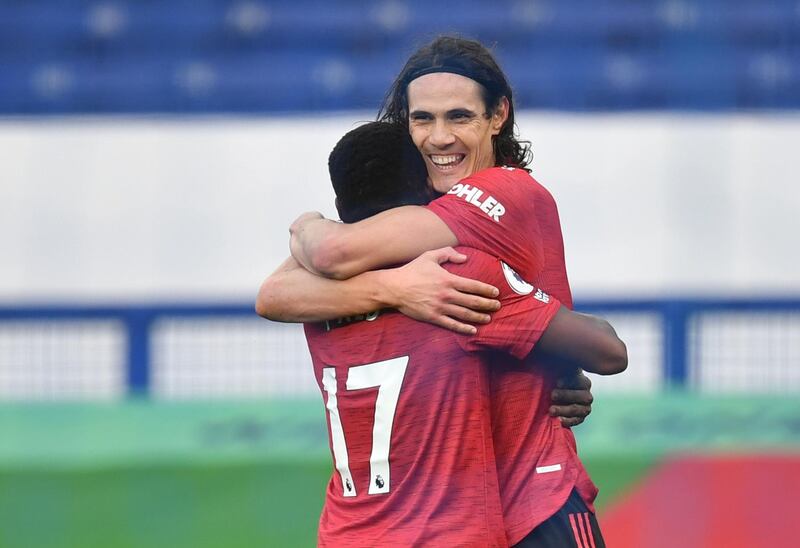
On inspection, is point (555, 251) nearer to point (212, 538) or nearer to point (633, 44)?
point (212, 538)

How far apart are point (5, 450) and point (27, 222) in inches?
86.1

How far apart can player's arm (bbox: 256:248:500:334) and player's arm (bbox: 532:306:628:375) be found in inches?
4.7

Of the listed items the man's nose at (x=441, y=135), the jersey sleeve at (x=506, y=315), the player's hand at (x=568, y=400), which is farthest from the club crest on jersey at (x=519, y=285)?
the man's nose at (x=441, y=135)

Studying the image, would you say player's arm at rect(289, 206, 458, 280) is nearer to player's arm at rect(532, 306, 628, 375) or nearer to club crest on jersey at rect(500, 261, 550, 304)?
club crest on jersey at rect(500, 261, 550, 304)

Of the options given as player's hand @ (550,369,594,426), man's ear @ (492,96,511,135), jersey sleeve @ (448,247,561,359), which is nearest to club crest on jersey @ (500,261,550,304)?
jersey sleeve @ (448,247,561,359)

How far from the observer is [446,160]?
2.38m

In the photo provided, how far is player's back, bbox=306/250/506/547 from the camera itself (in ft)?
6.47

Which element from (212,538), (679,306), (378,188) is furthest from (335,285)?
(679,306)

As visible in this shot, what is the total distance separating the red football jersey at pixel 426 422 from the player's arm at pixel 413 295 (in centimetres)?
2

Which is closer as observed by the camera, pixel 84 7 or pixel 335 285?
pixel 335 285

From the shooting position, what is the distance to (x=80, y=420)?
495cm

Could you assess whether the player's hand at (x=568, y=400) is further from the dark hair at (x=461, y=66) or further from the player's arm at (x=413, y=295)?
the dark hair at (x=461, y=66)

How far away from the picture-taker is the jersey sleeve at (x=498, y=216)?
203 cm

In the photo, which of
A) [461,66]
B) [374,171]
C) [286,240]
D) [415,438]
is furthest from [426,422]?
[286,240]
